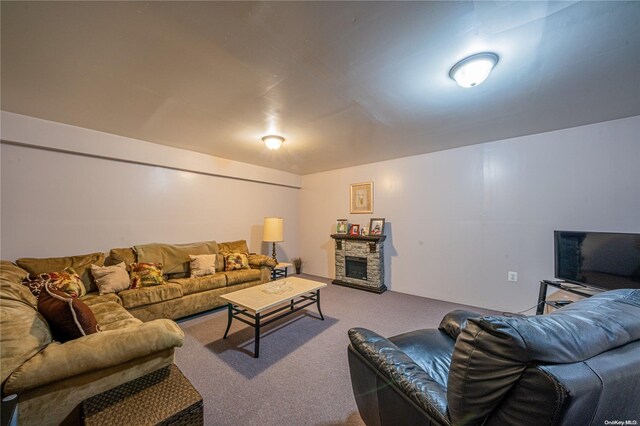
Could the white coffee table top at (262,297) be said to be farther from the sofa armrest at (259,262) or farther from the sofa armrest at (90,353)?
the sofa armrest at (259,262)

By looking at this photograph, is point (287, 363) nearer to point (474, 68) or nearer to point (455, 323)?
point (455, 323)

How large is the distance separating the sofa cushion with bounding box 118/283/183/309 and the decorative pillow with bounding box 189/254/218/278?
402 mm

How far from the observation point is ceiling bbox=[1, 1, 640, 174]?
1256 millimetres

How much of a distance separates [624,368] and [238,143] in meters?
3.65

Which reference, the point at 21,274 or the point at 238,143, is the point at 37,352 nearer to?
the point at 21,274

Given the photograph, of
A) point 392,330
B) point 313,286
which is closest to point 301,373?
point 313,286

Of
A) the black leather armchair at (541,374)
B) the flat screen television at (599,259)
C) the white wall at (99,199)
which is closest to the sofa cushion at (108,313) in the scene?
the white wall at (99,199)

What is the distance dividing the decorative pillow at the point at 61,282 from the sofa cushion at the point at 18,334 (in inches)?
34.1

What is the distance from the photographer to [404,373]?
1.05 metres

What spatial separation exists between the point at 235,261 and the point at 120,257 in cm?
141

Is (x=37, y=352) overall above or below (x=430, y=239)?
below

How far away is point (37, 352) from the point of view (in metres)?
1.15

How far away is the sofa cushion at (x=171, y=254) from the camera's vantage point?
316 cm

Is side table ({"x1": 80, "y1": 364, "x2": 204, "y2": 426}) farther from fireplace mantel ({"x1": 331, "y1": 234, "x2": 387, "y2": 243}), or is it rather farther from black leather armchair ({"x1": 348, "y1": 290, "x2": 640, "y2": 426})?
fireplace mantel ({"x1": 331, "y1": 234, "x2": 387, "y2": 243})
